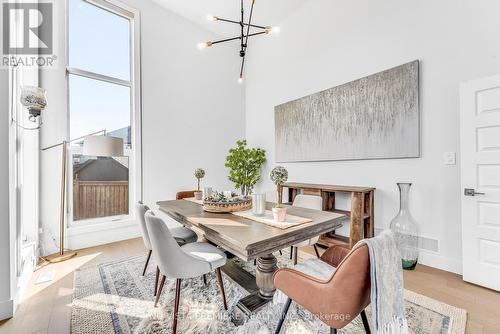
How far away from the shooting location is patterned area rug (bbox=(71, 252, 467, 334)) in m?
1.45

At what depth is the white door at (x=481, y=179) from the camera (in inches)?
74.0

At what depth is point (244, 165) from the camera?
427cm

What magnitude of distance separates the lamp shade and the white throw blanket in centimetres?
270

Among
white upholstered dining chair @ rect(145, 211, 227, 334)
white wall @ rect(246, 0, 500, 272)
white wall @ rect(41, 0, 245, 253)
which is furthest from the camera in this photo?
white wall @ rect(41, 0, 245, 253)

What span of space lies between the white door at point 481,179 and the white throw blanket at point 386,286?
1587mm

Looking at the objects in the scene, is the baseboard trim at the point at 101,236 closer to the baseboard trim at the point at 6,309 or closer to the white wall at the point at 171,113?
the white wall at the point at 171,113

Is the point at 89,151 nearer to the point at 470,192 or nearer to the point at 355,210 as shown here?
the point at 355,210

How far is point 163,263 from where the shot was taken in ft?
4.58

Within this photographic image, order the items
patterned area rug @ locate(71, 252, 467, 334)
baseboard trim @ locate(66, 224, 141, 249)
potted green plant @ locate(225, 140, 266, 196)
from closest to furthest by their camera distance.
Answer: patterned area rug @ locate(71, 252, 467, 334), baseboard trim @ locate(66, 224, 141, 249), potted green plant @ locate(225, 140, 266, 196)

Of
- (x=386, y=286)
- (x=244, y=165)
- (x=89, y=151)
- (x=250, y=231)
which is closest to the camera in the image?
(x=386, y=286)

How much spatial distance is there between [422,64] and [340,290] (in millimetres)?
2618

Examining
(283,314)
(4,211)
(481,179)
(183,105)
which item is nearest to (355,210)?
(481,179)

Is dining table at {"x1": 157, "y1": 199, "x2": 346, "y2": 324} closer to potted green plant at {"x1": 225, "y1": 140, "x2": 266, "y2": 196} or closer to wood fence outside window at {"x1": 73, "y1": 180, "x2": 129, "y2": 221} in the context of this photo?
wood fence outside window at {"x1": 73, "y1": 180, "x2": 129, "y2": 221}

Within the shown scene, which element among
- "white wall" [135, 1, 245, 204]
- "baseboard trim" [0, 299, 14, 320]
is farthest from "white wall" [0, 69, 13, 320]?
"white wall" [135, 1, 245, 204]
